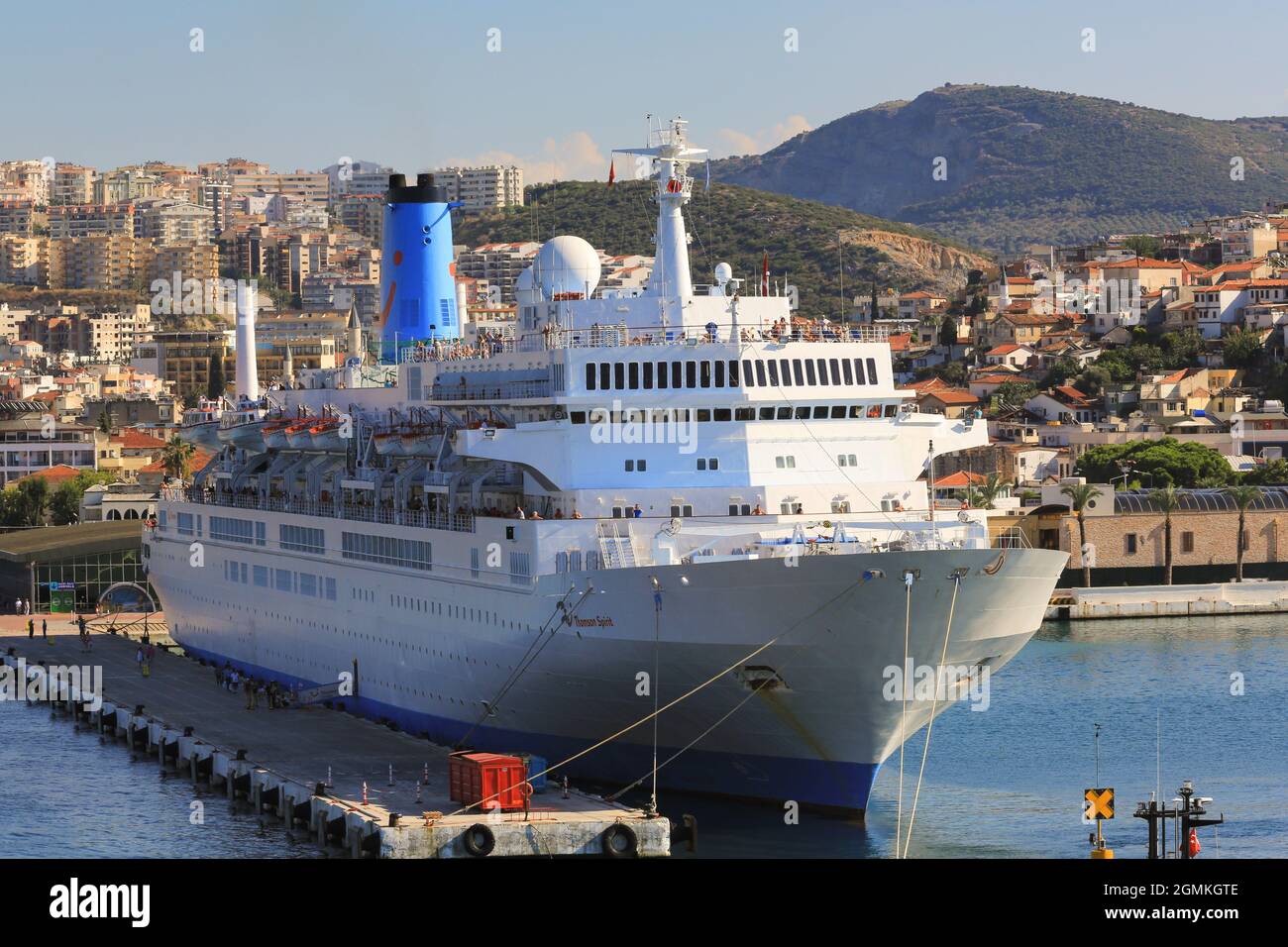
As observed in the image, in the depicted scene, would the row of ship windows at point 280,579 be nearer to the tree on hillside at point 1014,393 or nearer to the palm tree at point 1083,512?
the palm tree at point 1083,512

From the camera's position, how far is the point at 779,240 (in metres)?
182

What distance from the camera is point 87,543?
229ft

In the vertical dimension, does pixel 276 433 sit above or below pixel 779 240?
below

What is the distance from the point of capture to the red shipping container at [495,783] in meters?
30.9

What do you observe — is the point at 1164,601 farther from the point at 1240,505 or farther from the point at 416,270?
the point at 416,270

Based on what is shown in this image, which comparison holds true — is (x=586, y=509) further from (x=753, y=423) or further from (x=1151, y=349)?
(x=1151, y=349)

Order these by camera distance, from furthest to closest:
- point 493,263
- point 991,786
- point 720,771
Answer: point 493,263 → point 991,786 → point 720,771

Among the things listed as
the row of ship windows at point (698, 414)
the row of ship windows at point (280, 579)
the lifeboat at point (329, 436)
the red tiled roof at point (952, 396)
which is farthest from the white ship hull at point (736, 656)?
the red tiled roof at point (952, 396)

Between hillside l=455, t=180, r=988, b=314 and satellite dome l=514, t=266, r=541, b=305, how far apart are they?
125101mm

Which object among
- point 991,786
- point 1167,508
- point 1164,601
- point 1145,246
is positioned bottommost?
point 1164,601

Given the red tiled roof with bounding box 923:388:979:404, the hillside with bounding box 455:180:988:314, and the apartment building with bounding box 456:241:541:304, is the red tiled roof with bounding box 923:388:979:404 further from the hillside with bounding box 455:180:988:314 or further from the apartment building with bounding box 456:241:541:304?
the apartment building with bounding box 456:241:541:304

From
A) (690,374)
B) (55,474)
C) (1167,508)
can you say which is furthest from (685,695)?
(55,474)

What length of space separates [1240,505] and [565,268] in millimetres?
43211
